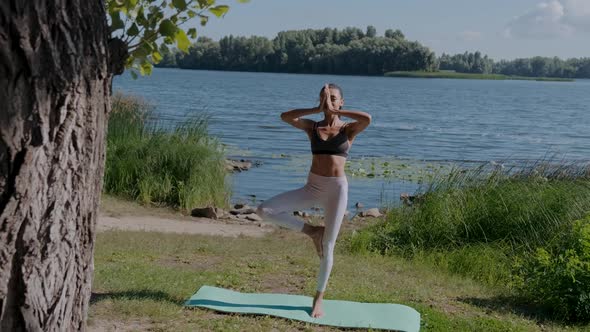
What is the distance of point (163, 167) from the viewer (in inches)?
656

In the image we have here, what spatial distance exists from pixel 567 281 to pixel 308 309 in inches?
107

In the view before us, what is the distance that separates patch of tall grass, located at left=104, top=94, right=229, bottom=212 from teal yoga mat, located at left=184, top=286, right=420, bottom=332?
847cm

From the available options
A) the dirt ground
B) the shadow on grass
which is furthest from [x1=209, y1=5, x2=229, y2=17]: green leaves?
the dirt ground

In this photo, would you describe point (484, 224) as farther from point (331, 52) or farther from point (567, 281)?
point (331, 52)

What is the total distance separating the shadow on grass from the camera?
7207 millimetres

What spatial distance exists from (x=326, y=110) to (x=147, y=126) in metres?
12.2

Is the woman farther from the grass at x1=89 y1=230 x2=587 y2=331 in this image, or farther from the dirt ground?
the dirt ground

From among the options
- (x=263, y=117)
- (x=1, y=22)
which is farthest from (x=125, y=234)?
(x=263, y=117)

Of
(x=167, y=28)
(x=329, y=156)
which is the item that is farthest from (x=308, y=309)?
(x=167, y=28)

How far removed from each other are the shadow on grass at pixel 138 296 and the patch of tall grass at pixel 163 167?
8.36 meters

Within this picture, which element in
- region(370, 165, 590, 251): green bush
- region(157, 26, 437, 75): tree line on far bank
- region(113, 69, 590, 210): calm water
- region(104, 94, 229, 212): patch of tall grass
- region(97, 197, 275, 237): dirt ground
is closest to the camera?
region(370, 165, 590, 251): green bush

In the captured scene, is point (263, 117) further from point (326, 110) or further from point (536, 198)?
point (326, 110)

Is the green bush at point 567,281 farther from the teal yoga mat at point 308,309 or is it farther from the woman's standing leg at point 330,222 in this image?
the woman's standing leg at point 330,222

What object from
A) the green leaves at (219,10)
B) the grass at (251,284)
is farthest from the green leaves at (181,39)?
the grass at (251,284)
